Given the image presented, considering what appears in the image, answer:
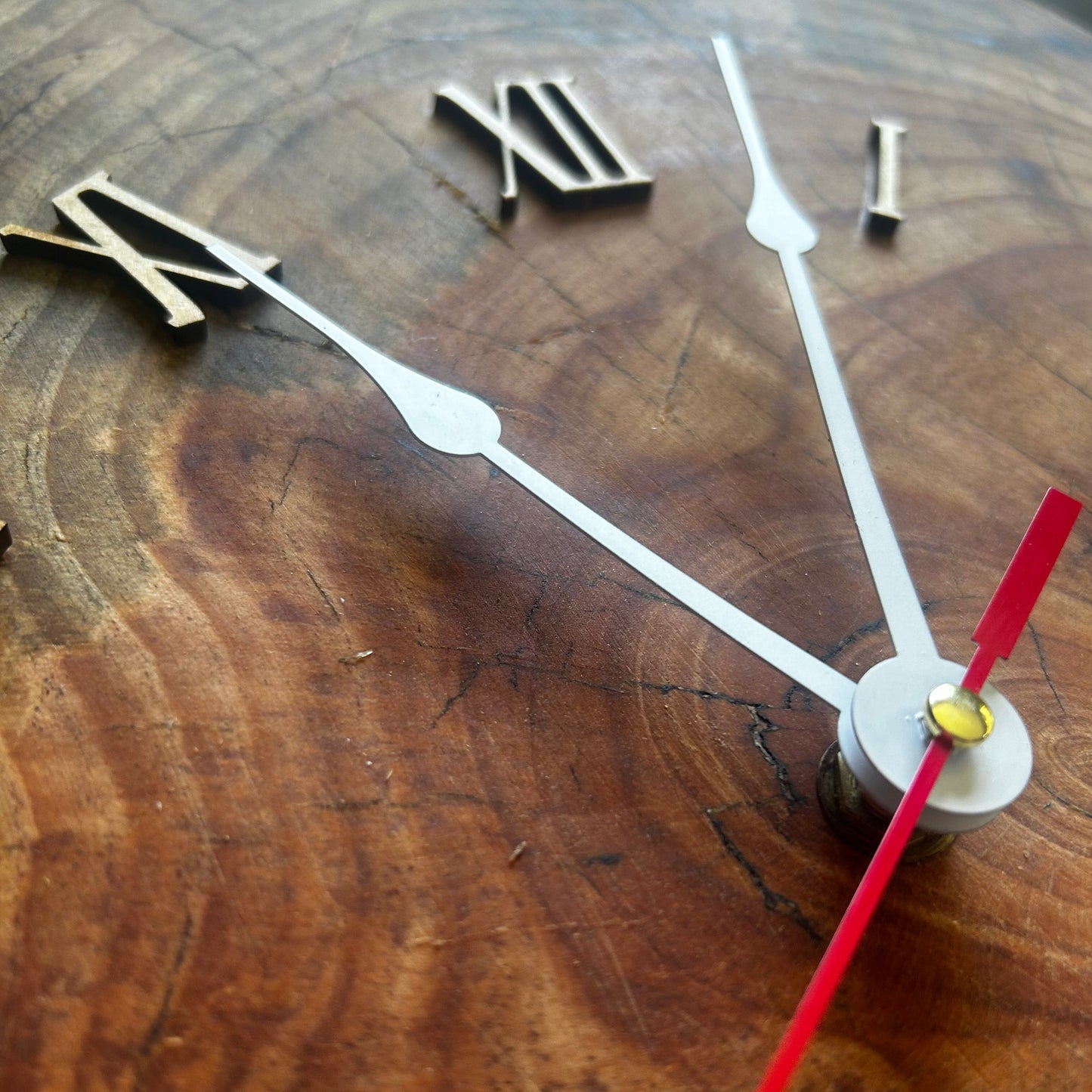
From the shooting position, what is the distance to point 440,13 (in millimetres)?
1145

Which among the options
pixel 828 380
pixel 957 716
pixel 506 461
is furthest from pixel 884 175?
pixel 957 716

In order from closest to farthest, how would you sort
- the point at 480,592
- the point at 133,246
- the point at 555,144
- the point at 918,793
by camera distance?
the point at 918,793, the point at 480,592, the point at 133,246, the point at 555,144

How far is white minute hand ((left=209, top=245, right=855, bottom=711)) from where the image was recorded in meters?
0.70

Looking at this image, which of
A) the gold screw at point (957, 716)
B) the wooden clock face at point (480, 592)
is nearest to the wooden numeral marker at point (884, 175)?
the wooden clock face at point (480, 592)

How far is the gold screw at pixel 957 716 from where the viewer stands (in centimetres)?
59

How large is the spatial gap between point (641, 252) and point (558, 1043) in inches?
25.5

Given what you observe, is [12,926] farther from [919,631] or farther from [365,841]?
[919,631]

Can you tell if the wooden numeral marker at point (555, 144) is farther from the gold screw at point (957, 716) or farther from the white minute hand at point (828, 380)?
the gold screw at point (957, 716)

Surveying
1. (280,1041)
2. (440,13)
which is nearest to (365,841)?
(280,1041)

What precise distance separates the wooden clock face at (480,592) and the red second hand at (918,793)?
2.3 inches

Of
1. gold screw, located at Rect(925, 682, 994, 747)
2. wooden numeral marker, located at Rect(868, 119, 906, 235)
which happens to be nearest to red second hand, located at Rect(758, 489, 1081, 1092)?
gold screw, located at Rect(925, 682, 994, 747)

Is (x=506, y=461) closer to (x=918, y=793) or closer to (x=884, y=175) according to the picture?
(x=918, y=793)

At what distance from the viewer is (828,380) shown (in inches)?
34.7

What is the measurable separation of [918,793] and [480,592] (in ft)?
0.96
